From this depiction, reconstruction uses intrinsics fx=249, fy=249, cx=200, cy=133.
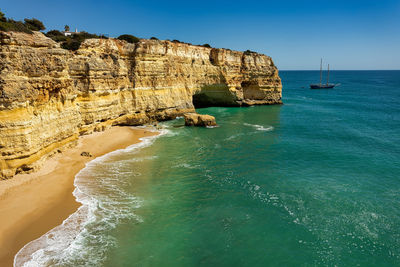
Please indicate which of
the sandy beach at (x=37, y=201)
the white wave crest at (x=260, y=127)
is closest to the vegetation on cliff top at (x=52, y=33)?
the sandy beach at (x=37, y=201)

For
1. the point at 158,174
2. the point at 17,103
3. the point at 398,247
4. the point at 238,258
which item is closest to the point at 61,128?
the point at 17,103

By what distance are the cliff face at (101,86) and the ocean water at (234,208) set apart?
437 centimetres

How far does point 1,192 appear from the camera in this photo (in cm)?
1367

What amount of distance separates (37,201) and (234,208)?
420 inches

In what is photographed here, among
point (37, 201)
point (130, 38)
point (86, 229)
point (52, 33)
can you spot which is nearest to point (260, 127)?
point (130, 38)

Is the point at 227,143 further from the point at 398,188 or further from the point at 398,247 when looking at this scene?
the point at 398,247

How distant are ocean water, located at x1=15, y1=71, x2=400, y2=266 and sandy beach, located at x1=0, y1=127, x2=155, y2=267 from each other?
592 millimetres

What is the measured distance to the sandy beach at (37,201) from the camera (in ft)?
35.4

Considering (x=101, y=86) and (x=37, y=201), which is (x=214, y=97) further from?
(x=37, y=201)

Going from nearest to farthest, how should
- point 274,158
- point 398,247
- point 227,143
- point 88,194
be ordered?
1. point 398,247
2. point 88,194
3. point 274,158
4. point 227,143

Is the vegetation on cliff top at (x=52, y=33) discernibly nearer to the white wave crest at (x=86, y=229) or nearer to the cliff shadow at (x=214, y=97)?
the white wave crest at (x=86, y=229)

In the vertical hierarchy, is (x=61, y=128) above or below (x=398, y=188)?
above

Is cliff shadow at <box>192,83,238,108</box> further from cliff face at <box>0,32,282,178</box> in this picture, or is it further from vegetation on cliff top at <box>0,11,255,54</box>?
vegetation on cliff top at <box>0,11,255,54</box>

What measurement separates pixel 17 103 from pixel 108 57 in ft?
50.6
